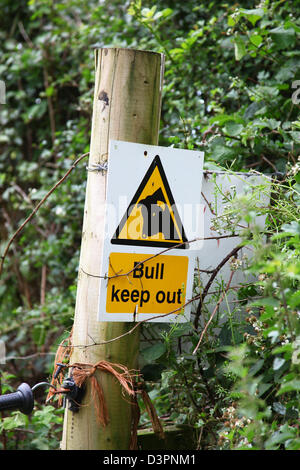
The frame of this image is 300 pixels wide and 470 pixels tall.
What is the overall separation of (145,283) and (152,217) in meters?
0.23

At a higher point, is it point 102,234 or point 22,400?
point 102,234

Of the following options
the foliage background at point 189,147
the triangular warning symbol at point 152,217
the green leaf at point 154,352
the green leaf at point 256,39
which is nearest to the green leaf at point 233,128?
the foliage background at point 189,147

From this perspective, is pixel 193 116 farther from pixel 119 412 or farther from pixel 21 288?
pixel 21 288

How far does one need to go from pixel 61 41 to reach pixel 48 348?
9.31 feet

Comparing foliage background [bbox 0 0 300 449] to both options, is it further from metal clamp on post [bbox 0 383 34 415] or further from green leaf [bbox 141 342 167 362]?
metal clamp on post [bbox 0 383 34 415]

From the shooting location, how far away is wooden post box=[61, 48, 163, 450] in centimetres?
190

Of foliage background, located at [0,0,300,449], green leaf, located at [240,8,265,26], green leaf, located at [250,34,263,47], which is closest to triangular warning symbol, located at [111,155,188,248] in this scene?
foliage background, located at [0,0,300,449]

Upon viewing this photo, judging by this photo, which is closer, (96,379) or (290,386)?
(290,386)

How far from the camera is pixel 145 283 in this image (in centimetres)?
192

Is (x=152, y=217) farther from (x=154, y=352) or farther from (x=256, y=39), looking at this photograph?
(x=256, y=39)

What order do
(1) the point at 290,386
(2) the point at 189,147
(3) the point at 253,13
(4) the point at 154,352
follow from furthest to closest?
(3) the point at 253,13 < (2) the point at 189,147 < (4) the point at 154,352 < (1) the point at 290,386

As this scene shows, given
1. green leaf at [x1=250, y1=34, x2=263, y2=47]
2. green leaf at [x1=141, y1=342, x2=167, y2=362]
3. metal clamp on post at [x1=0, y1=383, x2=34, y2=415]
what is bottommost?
metal clamp on post at [x1=0, y1=383, x2=34, y2=415]

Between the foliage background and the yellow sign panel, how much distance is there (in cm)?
16

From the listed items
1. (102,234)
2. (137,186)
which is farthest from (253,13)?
(102,234)
